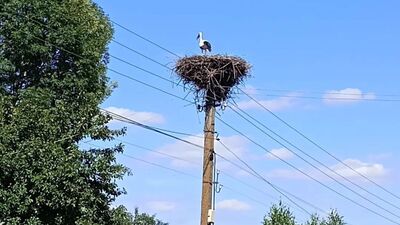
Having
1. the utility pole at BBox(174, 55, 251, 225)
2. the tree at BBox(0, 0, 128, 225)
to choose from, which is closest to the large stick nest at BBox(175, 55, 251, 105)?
the utility pole at BBox(174, 55, 251, 225)

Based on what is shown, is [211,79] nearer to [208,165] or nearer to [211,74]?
[211,74]

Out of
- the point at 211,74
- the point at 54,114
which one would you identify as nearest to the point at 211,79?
the point at 211,74

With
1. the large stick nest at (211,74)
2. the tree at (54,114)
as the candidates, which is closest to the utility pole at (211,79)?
the large stick nest at (211,74)

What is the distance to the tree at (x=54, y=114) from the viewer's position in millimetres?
17156

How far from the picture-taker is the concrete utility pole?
15406mm

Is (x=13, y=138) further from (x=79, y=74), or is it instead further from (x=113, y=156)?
(x=79, y=74)

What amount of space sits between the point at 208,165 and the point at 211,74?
208 cm

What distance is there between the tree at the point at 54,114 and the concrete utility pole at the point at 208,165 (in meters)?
3.19

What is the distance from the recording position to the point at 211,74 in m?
16.8

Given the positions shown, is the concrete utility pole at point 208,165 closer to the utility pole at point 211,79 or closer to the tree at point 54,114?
the utility pole at point 211,79

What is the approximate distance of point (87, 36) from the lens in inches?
837

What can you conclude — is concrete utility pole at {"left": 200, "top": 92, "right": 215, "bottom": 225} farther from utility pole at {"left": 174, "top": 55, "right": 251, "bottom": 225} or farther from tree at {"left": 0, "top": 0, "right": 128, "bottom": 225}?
tree at {"left": 0, "top": 0, "right": 128, "bottom": 225}

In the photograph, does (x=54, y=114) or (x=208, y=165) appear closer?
(x=208, y=165)

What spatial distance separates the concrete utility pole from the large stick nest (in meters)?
0.18
